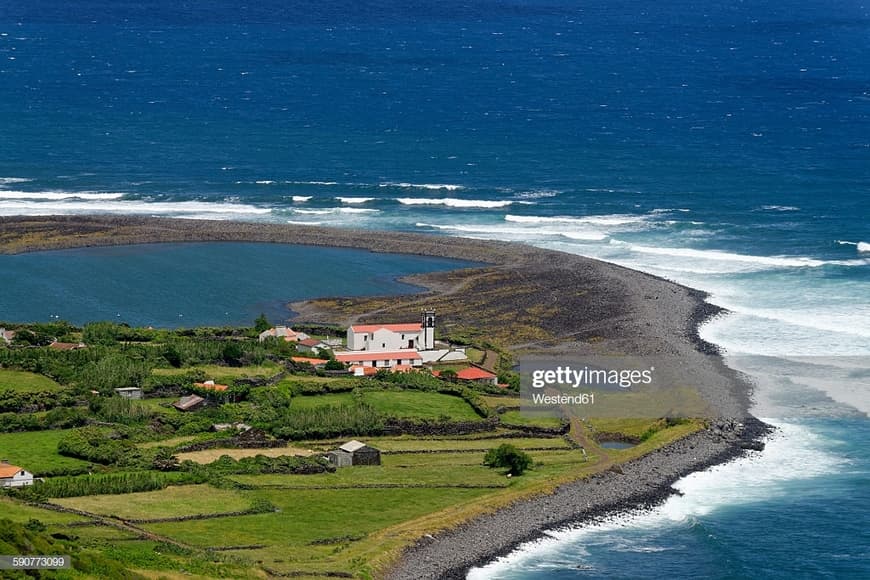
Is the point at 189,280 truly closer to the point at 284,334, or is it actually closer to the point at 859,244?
the point at 284,334

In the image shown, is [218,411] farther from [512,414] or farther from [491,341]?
[491,341]

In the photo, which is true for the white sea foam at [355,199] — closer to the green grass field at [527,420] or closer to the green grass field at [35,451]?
the green grass field at [527,420]

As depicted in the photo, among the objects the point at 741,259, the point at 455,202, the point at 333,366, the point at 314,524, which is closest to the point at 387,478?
the point at 314,524

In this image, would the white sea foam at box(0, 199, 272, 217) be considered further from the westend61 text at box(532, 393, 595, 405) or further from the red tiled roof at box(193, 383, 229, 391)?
the westend61 text at box(532, 393, 595, 405)

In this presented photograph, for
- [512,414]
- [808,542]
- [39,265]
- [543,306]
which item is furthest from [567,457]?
[39,265]

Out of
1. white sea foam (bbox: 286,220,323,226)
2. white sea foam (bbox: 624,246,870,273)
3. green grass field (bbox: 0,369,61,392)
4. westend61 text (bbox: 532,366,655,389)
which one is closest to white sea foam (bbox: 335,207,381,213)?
white sea foam (bbox: 286,220,323,226)

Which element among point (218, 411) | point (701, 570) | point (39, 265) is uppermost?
point (39, 265)
